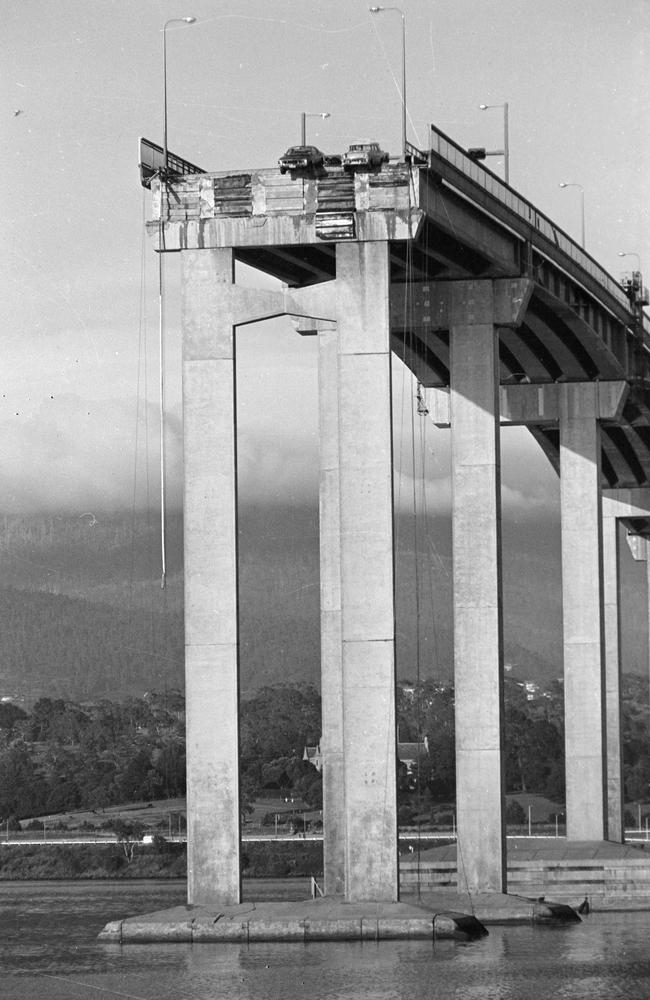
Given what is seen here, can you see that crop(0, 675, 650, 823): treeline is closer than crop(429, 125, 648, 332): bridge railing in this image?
No

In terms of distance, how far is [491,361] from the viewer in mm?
52656

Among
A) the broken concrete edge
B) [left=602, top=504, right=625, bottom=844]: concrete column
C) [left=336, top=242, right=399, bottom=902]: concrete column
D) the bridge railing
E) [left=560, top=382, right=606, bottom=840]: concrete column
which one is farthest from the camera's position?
[left=602, top=504, right=625, bottom=844]: concrete column

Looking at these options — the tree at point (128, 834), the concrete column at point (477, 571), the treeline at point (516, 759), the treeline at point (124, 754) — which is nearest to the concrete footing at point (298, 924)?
the concrete column at point (477, 571)

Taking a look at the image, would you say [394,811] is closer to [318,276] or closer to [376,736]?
[376,736]

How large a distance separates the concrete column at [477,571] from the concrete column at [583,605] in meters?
16.6

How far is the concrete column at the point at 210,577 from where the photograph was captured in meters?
43.5

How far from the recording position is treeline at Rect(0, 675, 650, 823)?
133 m

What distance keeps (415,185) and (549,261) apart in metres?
13.5

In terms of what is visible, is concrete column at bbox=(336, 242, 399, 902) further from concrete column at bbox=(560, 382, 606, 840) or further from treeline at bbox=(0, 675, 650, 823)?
treeline at bbox=(0, 675, 650, 823)

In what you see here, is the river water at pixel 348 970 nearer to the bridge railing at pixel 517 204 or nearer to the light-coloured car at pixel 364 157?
the light-coloured car at pixel 364 157

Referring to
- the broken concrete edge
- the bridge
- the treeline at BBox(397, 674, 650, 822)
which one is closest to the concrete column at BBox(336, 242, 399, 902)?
the bridge

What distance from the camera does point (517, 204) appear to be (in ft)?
173

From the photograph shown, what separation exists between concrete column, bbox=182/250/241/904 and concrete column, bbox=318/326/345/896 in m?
7.78

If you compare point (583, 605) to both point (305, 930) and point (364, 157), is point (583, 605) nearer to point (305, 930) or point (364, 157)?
point (364, 157)
